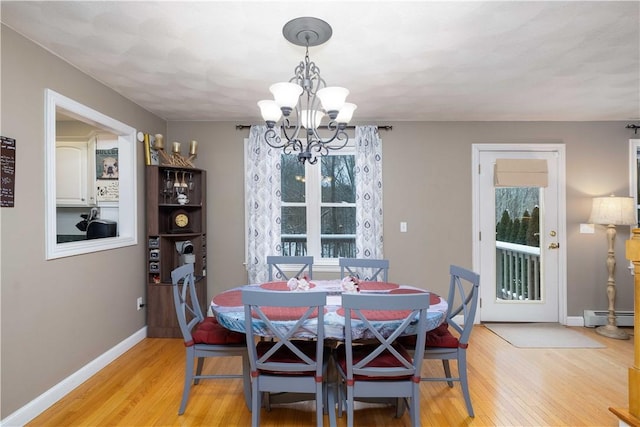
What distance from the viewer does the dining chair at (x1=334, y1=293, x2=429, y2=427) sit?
5.64 feet

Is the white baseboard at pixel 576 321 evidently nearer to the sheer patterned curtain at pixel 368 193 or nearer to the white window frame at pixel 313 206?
the sheer patterned curtain at pixel 368 193

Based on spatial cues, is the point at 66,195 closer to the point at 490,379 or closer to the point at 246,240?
the point at 246,240

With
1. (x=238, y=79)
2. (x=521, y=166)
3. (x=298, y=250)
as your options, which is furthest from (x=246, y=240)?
(x=521, y=166)

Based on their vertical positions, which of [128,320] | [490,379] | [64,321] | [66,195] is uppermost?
[66,195]

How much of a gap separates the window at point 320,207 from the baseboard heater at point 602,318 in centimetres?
284

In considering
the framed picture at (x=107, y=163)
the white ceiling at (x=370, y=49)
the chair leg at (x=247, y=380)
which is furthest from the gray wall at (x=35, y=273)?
the chair leg at (x=247, y=380)

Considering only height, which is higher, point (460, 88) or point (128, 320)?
point (460, 88)

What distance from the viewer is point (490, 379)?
2684mm

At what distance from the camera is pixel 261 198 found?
3.88 meters

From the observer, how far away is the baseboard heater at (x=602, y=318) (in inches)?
152

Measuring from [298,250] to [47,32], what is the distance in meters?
2.92

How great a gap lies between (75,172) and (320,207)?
2811 millimetres

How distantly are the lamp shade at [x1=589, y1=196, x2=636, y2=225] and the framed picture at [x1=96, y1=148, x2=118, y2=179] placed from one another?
5.36 m

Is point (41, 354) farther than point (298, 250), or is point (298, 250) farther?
point (298, 250)
